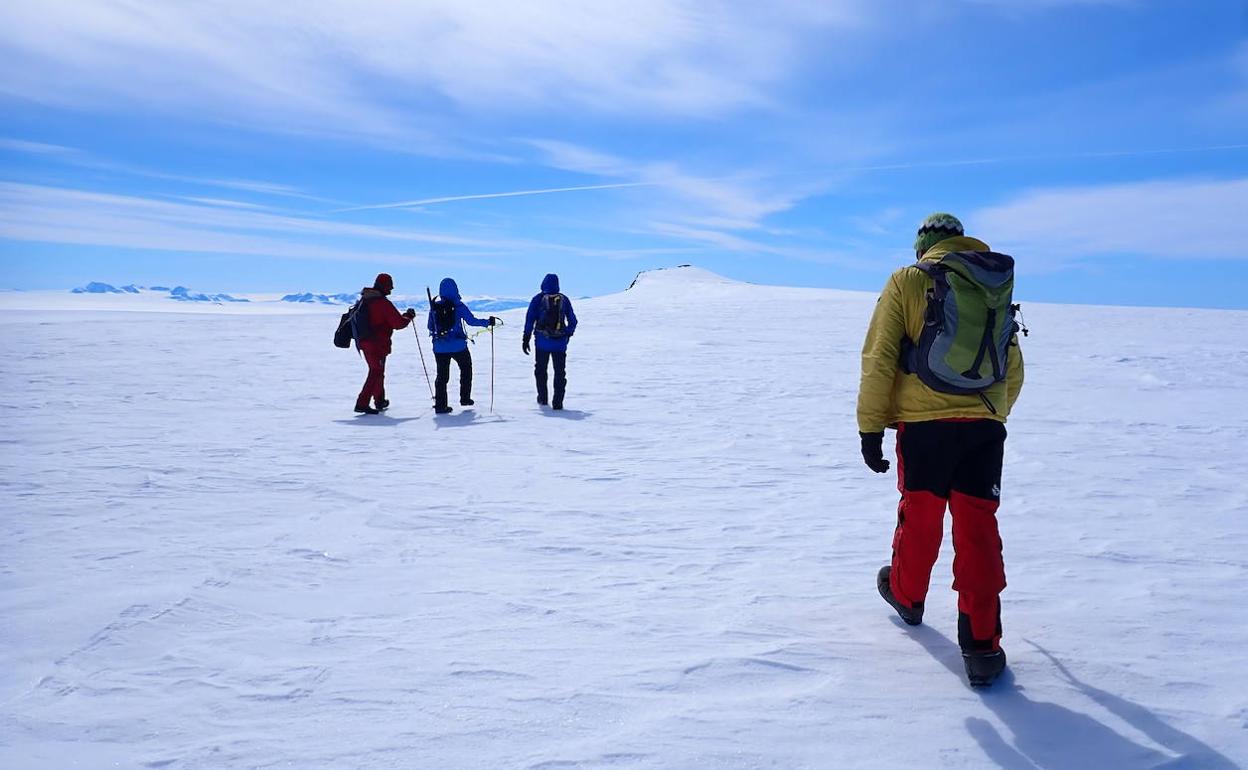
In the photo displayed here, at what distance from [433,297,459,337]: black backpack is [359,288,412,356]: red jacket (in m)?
0.50

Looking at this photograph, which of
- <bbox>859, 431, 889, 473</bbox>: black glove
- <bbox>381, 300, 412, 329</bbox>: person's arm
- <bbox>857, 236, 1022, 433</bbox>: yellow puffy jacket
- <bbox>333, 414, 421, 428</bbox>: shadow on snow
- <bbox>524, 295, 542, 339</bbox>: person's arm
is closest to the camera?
<bbox>857, 236, 1022, 433</bbox>: yellow puffy jacket

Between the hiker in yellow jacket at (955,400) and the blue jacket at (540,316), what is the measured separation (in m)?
8.82

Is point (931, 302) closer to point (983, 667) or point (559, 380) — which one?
point (983, 667)

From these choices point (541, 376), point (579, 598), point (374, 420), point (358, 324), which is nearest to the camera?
point (579, 598)

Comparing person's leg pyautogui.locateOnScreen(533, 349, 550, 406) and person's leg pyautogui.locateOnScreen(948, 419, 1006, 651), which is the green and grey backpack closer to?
person's leg pyautogui.locateOnScreen(948, 419, 1006, 651)

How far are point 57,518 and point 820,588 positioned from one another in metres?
5.80

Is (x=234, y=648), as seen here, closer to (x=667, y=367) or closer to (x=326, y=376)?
(x=326, y=376)

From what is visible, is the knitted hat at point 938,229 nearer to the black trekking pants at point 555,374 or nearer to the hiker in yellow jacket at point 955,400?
the hiker in yellow jacket at point 955,400

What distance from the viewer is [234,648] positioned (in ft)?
12.6

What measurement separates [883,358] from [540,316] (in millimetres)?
8946

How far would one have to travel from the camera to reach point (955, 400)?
3588 millimetres

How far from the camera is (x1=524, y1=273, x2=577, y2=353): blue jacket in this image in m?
12.3

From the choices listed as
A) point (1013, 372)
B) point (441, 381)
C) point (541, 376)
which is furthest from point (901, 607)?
point (541, 376)

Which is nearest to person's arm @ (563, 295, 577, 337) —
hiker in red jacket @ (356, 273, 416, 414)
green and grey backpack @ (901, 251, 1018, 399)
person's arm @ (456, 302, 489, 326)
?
person's arm @ (456, 302, 489, 326)
